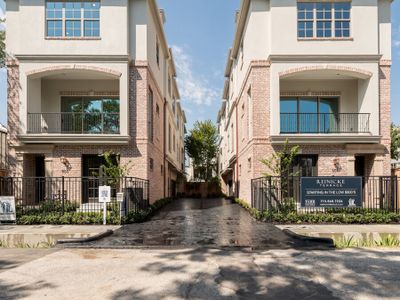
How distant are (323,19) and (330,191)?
8928 millimetres

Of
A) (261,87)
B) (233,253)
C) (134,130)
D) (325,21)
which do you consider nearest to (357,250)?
(233,253)

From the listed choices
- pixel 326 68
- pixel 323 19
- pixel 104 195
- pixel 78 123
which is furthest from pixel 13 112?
pixel 323 19

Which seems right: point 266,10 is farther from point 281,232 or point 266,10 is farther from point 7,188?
point 7,188

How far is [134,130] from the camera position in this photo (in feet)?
44.6

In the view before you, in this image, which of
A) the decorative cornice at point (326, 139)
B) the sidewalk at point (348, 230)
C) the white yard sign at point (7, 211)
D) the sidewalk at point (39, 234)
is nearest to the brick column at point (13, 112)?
the white yard sign at point (7, 211)

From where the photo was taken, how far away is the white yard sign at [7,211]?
10.5 metres

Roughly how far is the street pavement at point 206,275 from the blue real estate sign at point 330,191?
3672mm

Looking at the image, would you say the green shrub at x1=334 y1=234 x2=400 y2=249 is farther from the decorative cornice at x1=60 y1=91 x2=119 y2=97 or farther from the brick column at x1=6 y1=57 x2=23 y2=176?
the brick column at x1=6 y1=57 x2=23 y2=176

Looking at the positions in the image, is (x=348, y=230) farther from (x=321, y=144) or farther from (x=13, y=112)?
(x=13, y=112)

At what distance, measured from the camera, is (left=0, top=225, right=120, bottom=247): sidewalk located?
840 cm

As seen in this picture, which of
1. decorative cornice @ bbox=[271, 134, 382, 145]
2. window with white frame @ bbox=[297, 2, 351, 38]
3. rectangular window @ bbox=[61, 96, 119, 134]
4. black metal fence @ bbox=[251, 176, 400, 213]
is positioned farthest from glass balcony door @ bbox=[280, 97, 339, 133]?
rectangular window @ bbox=[61, 96, 119, 134]

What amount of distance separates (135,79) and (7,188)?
7.97 m

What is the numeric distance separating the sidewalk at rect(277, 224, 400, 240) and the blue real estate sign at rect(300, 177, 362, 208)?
3.05ft

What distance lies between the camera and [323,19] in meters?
13.7
